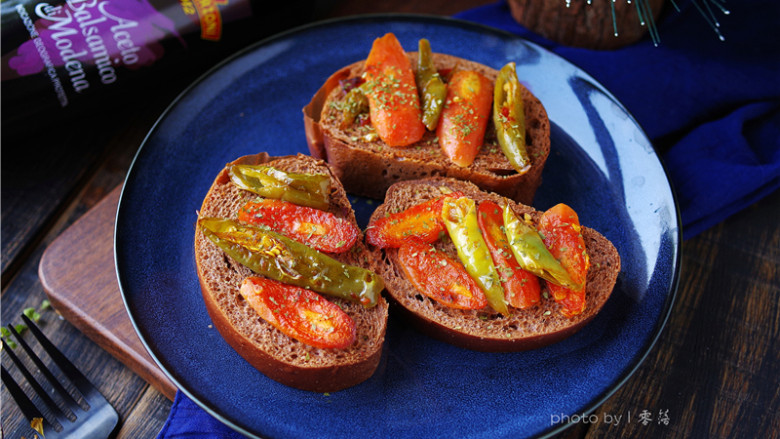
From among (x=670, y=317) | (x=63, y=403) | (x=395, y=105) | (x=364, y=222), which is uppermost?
(x=395, y=105)

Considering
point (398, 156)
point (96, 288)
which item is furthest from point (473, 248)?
point (96, 288)

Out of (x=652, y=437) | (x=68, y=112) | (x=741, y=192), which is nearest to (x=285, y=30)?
(x=68, y=112)

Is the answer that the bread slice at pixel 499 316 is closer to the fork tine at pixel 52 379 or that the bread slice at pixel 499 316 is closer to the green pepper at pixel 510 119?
the green pepper at pixel 510 119

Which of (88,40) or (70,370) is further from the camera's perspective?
(88,40)

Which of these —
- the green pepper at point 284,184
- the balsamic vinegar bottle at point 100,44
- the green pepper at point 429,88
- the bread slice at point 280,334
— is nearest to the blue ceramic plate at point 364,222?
the bread slice at point 280,334

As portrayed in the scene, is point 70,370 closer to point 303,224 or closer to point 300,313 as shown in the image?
point 300,313

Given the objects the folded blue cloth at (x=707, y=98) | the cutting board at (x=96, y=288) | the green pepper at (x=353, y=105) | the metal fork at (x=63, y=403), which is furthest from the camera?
the folded blue cloth at (x=707, y=98)
